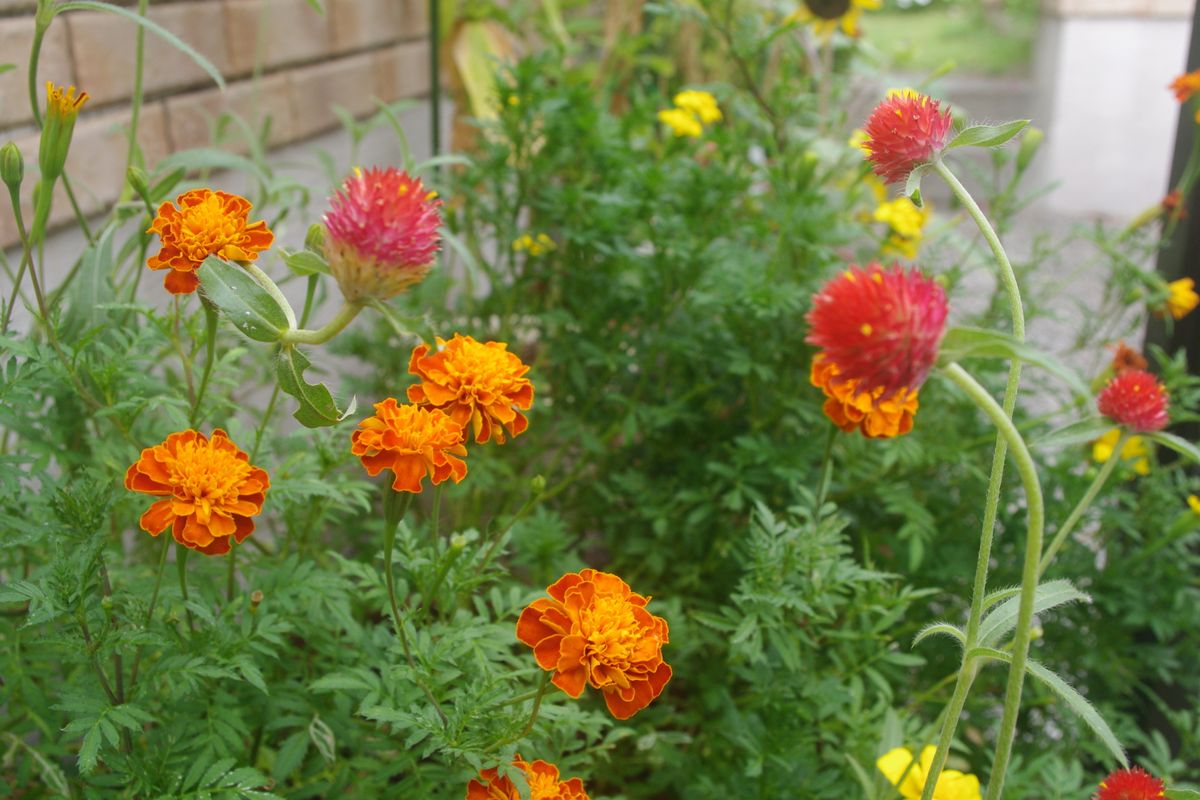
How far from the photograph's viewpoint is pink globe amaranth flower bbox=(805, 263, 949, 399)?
37 cm

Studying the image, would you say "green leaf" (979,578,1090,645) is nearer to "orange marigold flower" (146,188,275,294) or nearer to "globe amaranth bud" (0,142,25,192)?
"orange marigold flower" (146,188,275,294)

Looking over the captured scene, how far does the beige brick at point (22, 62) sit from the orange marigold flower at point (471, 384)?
606 mm

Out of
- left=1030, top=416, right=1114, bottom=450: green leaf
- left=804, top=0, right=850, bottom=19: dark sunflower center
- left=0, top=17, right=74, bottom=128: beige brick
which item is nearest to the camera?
left=1030, top=416, right=1114, bottom=450: green leaf

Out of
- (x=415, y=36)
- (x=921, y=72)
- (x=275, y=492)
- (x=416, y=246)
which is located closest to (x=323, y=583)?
(x=275, y=492)

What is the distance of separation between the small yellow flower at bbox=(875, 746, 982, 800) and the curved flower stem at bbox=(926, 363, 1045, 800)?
205 millimetres

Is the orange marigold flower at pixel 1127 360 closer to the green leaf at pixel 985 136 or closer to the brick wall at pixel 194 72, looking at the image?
the green leaf at pixel 985 136

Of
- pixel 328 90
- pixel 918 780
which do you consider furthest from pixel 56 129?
pixel 328 90

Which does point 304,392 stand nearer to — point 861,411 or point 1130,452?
point 861,411

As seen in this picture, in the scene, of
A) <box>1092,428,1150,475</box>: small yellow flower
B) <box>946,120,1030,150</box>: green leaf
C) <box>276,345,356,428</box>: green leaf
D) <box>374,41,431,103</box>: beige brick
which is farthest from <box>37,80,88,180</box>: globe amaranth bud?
<box>374,41,431,103</box>: beige brick

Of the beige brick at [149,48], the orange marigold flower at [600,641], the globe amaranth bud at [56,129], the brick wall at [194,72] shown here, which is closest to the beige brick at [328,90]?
the brick wall at [194,72]

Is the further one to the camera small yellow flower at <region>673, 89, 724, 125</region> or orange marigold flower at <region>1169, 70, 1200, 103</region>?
small yellow flower at <region>673, 89, 724, 125</region>

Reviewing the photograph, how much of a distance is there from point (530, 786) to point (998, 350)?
332 mm

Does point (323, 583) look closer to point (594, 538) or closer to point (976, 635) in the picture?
point (976, 635)

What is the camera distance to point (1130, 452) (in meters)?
1.04
